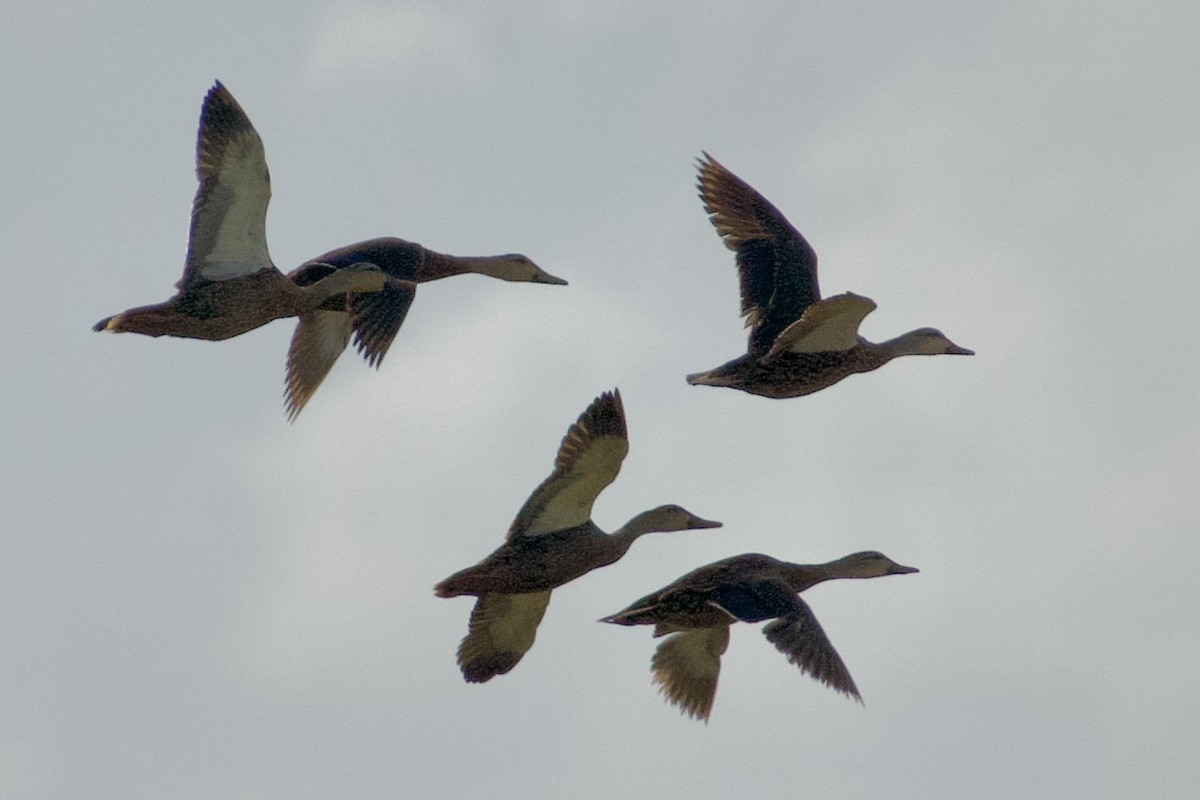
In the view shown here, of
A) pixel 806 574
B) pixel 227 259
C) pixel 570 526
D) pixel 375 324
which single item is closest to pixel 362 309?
pixel 375 324

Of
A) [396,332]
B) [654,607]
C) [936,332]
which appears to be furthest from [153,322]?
[936,332]

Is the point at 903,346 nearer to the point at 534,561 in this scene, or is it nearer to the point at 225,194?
the point at 534,561

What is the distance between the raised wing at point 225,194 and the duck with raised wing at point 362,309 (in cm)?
136

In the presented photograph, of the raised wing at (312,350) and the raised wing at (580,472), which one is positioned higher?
the raised wing at (312,350)

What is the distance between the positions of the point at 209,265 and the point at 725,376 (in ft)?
12.4

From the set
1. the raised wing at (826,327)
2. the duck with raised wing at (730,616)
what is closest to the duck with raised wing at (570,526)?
the duck with raised wing at (730,616)

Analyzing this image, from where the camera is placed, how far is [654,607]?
634 inches

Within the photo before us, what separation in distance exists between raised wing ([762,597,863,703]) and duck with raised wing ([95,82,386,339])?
4188 mm

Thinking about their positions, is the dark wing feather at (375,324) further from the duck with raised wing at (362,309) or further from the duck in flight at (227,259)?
the duck in flight at (227,259)

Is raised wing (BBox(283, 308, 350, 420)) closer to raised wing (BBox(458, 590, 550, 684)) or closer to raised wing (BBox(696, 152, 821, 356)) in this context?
raised wing (BBox(458, 590, 550, 684))

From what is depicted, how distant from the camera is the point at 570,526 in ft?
53.1

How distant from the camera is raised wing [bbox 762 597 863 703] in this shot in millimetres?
15586

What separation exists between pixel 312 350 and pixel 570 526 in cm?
356

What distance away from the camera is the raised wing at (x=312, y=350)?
61.3ft
